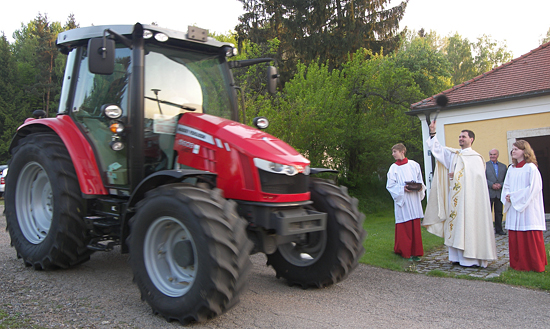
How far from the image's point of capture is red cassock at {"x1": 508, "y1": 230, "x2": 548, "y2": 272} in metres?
5.98

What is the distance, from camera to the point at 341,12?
25.5 meters

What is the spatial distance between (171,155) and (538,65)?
1310cm

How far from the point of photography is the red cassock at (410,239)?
23.3ft

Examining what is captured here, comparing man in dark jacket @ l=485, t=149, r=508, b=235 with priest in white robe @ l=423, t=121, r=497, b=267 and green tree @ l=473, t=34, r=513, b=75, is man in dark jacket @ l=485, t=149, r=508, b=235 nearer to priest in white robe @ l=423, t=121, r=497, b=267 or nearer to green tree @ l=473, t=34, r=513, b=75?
priest in white robe @ l=423, t=121, r=497, b=267

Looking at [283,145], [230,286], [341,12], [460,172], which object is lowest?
[230,286]

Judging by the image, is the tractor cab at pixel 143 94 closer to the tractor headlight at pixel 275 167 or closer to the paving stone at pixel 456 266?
the tractor headlight at pixel 275 167

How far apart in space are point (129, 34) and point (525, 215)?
5.63 meters

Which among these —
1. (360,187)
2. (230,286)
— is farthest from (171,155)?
(360,187)

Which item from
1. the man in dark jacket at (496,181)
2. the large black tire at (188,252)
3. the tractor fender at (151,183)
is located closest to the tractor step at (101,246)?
the tractor fender at (151,183)

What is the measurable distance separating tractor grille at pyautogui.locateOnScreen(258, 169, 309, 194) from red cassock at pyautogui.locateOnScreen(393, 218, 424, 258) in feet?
11.1

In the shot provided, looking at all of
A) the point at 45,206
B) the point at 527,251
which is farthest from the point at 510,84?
the point at 45,206

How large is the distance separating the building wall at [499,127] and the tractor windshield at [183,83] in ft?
34.2

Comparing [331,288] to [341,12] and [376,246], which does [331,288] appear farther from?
[341,12]

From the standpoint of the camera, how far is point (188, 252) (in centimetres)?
382
